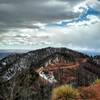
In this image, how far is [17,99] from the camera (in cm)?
17312

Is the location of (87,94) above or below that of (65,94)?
below

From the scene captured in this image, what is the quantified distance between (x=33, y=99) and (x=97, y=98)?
14717 cm

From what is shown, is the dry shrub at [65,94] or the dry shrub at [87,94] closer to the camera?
the dry shrub at [65,94]

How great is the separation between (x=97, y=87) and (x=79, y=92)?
19.8 feet

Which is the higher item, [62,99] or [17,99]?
[62,99]

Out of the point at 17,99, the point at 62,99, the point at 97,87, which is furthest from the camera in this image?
the point at 17,99

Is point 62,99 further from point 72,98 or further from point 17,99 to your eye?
point 17,99

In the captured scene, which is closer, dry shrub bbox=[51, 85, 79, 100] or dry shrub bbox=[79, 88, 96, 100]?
dry shrub bbox=[51, 85, 79, 100]

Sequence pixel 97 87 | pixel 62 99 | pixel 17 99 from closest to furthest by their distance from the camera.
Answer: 1. pixel 62 99
2. pixel 97 87
3. pixel 17 99

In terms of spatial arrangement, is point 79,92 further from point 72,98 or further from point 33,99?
point 33,99

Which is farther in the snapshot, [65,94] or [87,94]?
[87,94]

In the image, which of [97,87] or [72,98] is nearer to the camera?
[72,98]

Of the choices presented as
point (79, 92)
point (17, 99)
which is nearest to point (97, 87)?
point (79, 92)

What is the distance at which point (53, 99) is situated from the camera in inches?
1372
